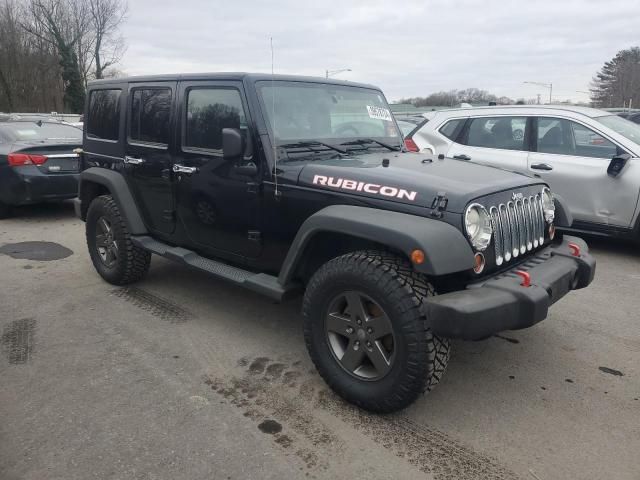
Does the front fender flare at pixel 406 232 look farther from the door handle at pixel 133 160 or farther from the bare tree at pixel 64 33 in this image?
the bare tree at pixel 64 33

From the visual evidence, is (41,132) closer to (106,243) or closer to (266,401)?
(106,243)

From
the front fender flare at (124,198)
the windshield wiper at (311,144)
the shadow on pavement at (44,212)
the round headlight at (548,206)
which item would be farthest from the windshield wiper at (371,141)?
the shadow on pavement at (44,212)

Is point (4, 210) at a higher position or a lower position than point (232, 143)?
lower

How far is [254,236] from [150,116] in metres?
1.61

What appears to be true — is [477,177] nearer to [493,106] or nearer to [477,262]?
[477,262]

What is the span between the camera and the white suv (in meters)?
5.85

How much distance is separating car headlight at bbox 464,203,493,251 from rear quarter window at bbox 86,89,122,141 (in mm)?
3417

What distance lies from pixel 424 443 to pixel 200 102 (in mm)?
2853

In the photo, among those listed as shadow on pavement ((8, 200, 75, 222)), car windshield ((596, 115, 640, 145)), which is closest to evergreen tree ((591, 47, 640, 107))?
car windshield ((596, 115, 640, 145))

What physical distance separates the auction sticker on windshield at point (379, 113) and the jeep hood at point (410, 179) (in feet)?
2.28

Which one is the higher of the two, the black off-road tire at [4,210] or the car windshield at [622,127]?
the car windshield at [622,127]

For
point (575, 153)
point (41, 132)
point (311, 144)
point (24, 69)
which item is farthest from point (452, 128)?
point (24, 69)

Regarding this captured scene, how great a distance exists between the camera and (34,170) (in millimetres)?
7730

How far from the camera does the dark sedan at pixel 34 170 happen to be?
7.68 m
